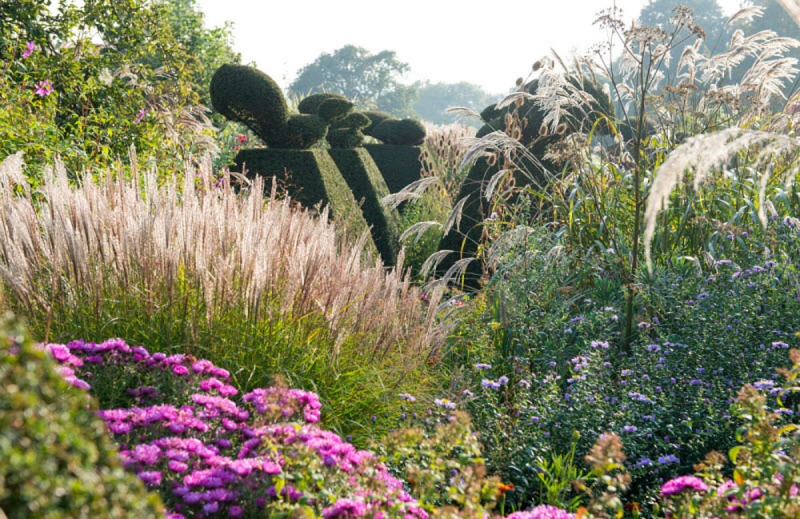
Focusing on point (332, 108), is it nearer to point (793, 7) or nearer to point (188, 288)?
point (188, 288)

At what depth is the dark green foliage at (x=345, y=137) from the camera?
11102mm

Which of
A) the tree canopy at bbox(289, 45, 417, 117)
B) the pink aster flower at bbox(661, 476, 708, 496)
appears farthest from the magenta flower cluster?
the tree canopy at bbox(289, 45, 417, 117)

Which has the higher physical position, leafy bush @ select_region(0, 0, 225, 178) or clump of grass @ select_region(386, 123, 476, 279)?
leafy bush @ select_region(0, 0, 225, 178)

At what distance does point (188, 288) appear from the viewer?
10.4 feet

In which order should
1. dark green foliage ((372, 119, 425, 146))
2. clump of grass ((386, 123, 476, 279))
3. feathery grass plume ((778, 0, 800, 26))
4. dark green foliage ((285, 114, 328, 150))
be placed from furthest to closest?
dark green foliage ((372, 119, 425, 146))
clump of grass ((386, 123, 476, 279))
dark green foliage ((285, 114, 328, 150))
feathery grass plume ((778, 0, 800, 26))

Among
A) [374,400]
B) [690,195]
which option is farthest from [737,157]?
[374,400]

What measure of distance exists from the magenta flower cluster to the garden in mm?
10

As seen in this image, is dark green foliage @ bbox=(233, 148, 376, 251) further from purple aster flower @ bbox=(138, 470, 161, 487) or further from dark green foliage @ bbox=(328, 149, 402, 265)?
purple aster flower @ bbox=(138, 470, 161, 487)

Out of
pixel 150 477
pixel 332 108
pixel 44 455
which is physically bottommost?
pixel 150 477

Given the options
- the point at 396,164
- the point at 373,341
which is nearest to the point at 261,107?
the point at 396,164

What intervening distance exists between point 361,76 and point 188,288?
85.5 meters

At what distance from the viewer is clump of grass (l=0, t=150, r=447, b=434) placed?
307 centimetres

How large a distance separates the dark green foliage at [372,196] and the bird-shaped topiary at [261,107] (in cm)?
113

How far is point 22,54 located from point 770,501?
24.7 ft
